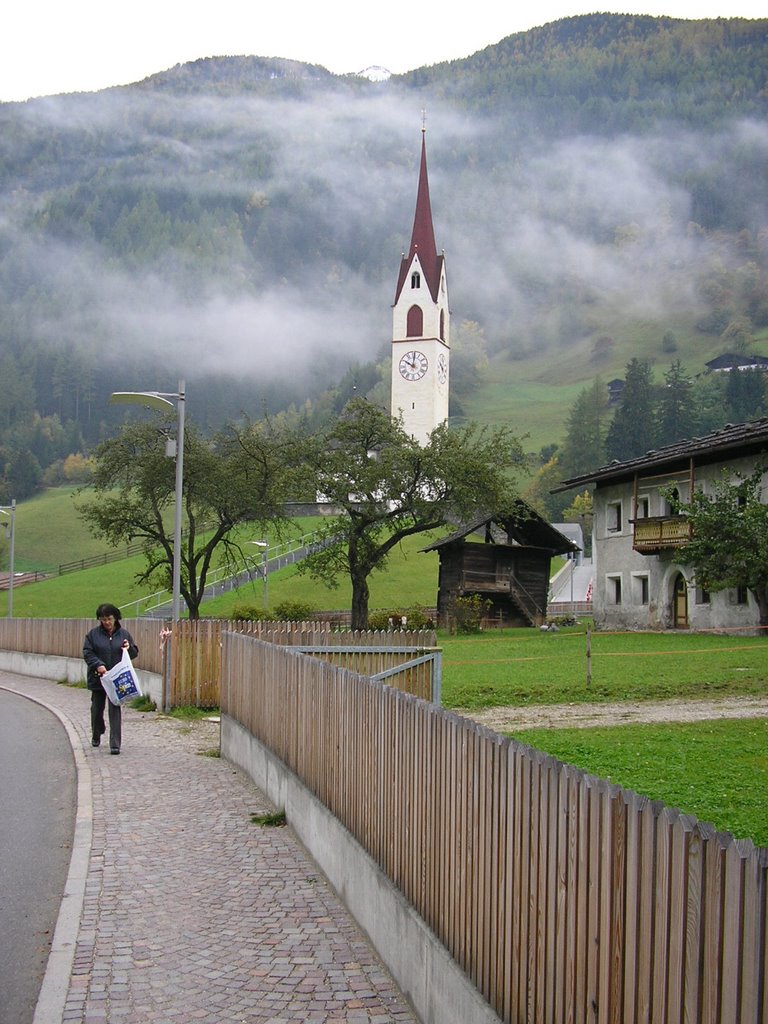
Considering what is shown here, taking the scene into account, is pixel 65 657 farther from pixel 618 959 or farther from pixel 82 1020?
pixel 618 959

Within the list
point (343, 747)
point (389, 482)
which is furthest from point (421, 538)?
point (343, 747)

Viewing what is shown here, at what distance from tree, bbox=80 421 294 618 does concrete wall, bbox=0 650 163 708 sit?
8.28 metres

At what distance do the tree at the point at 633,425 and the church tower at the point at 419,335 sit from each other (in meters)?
20.6

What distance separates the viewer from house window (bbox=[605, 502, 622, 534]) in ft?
161

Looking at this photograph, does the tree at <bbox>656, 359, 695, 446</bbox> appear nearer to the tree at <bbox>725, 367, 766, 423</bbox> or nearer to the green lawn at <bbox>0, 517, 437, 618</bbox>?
the tree at <bbox>725, 367, 766, 423</bbox>

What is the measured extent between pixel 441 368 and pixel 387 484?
91.2 m

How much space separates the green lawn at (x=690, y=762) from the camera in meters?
9.89

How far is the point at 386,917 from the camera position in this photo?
6785mm

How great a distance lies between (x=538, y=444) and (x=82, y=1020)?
550 ft

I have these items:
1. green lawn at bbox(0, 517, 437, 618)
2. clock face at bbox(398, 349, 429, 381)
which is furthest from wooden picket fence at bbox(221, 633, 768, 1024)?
clock face at bbox(398, 349, 429, 381)

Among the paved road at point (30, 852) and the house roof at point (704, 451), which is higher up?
the house roof at point (704, 451)

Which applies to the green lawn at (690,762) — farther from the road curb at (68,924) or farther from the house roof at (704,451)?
the house roof at (704,451)

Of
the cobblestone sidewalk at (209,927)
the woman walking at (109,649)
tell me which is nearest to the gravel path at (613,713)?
the woman walking at (109,649)

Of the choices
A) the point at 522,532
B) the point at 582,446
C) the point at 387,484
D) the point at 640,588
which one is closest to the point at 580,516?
the point at 582,446
